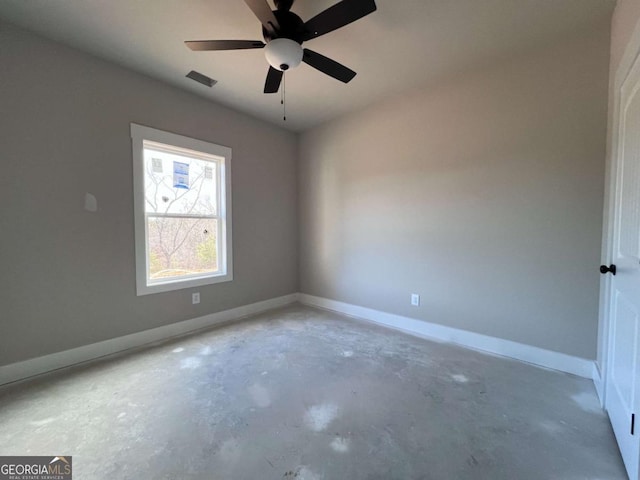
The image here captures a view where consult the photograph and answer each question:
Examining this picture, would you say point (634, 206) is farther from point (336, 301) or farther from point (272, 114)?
point (272, 114)

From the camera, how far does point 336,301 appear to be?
389cm

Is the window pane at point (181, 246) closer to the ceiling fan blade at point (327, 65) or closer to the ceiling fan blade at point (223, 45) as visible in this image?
the ceiling fan blade at point (223, 45)

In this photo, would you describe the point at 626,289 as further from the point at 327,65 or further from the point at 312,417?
the point at 327,65

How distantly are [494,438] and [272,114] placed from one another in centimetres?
388

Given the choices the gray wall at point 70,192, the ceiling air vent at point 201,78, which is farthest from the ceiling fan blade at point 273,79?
the gray wall at point 70,192

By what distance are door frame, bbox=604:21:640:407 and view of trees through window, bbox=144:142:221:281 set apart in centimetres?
365

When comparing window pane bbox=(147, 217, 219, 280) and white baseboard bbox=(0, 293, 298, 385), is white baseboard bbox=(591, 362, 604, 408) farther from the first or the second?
window pane bbox=(147, 217, 219, 280)

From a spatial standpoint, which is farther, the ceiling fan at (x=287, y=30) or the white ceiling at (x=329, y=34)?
the white ceiling at (x=329, y=34)

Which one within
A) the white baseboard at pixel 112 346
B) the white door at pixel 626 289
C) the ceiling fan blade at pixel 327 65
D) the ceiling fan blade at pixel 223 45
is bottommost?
the white baseboard at pixel 112 346

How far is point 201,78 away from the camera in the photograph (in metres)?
2.75

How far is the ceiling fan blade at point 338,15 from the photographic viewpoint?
1446mm

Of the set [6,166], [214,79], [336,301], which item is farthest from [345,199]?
[6,166]

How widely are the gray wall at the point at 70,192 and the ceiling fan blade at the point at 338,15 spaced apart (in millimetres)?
2009

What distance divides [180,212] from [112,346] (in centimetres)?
149
